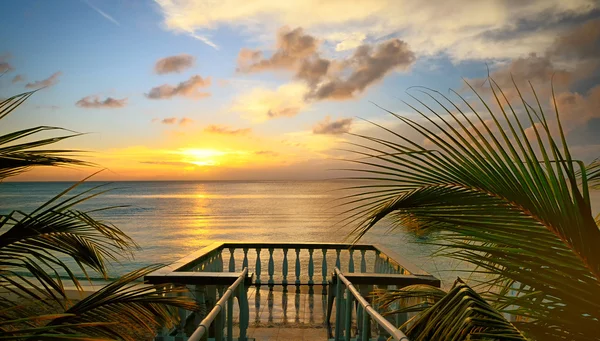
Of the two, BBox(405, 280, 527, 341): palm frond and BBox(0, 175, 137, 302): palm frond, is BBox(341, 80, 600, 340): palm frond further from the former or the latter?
BBox(0, 175, 137, 302): palm frond

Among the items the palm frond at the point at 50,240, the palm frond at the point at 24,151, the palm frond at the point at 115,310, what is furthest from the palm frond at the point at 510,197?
the palm frond at the point at 24,151

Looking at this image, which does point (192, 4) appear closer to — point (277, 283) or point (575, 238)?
point (277, 283)

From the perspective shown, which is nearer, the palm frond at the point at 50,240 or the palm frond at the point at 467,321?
the palm frond at the point at 467,321

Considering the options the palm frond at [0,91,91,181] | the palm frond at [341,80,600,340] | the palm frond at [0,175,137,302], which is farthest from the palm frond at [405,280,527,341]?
the palm frond at [0,91,91,181]

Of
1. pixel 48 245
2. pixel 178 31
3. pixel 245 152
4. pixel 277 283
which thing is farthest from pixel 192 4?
pixel 245 152

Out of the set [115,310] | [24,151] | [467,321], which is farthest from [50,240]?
[467,321]

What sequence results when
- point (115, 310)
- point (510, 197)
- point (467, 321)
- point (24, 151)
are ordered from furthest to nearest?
point (24, 151) → point (115, 310) → point (510, 197) → point (467, 321)

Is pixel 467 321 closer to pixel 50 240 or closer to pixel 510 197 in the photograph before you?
pixel 510 197

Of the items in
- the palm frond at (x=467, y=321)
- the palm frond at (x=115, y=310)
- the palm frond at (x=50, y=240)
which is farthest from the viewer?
the palm frond at (x=50, y=240)

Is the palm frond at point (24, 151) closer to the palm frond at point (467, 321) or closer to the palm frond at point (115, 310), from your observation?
the palm frond at point (115, 310)

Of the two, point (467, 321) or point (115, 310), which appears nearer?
point (467, 321)

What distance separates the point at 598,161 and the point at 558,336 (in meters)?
1.04

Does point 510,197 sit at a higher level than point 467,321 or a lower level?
higher

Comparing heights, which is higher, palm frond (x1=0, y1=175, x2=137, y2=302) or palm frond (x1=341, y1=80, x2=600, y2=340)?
palm frond (x1=341, y1=80, x2=600, y2=340)
